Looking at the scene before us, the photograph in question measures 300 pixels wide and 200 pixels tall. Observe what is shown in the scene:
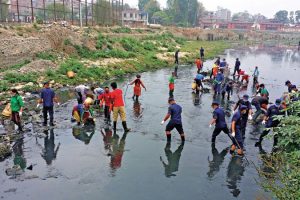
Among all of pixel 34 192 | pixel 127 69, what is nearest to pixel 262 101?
pixel 34 192

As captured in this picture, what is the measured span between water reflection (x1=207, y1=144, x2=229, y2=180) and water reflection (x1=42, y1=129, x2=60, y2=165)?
4.97 meters

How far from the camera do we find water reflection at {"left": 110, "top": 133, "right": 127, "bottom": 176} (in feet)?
31.4

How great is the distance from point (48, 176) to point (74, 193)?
129cm

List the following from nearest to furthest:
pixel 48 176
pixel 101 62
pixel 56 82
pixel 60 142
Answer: pixel 48 176, pixel 60 142, pixel 56 82, pixel 101 62

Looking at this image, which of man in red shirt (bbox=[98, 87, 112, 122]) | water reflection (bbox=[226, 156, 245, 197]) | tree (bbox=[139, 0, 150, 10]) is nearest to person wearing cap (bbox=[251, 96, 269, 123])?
water reflection (bbox=[226, 156, 245, 197])

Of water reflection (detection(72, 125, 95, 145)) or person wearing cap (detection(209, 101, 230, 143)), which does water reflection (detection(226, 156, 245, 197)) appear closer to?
person wearing cap (detection(209, 101, 230, 143))

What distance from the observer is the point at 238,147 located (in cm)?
1048

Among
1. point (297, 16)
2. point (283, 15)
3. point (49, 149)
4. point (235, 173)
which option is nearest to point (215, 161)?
point (235, 173)

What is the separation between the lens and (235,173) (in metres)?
9.38

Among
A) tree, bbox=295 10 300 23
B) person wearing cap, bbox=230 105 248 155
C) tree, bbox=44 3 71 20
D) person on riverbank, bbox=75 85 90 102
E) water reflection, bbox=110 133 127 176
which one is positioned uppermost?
tree, bbox=295 10 300 23

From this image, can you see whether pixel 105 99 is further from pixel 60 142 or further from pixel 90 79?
pixel 90 79

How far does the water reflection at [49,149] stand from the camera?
32.9 feet

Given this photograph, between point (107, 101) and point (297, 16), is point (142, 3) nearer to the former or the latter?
point (297, 16)

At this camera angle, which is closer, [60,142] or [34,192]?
[34,192]
